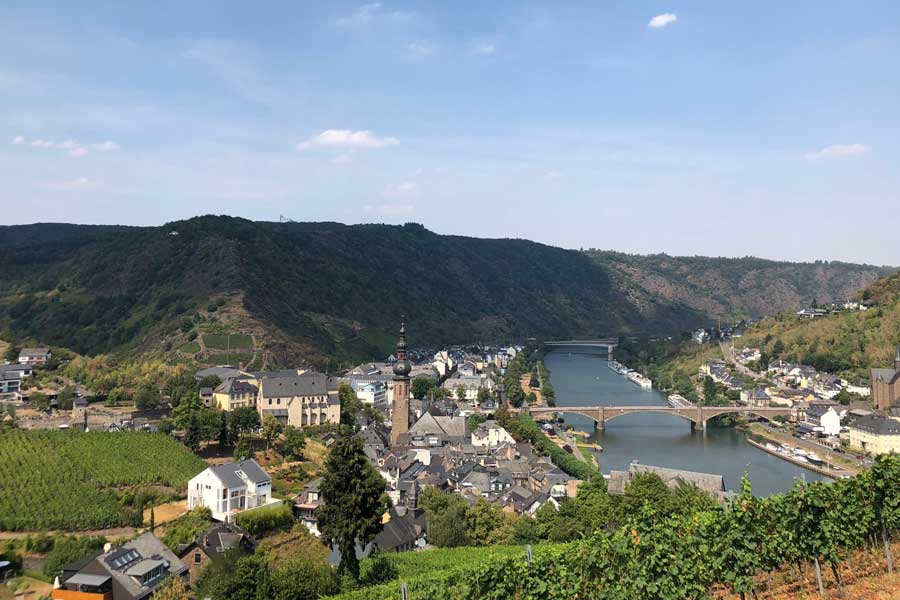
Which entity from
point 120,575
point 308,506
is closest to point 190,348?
point 308,506

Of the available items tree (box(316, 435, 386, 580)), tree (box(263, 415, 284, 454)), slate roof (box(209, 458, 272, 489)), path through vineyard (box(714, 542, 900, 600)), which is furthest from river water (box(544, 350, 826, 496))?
tree (box(316, 435, 386, 580))

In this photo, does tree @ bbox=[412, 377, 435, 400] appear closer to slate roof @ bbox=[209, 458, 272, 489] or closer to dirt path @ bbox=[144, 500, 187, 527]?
slate roof @ bbox=[209, 458, 272, 489]

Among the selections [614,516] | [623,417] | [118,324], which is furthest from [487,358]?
[614,516]

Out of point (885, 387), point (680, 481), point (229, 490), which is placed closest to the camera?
point (229, 490)

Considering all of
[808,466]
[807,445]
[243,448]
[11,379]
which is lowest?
[808,466]

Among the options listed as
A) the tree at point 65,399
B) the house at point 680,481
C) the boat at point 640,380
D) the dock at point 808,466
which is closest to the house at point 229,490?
the house at point 680,481

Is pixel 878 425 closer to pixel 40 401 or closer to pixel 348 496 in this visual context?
pixel 348 496

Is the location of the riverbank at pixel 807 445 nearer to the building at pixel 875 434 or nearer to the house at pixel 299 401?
the building at pixel 875 434
